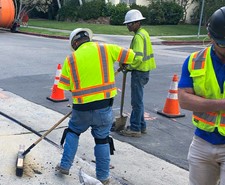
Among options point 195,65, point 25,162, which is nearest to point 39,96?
point 25,162

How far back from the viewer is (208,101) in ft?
8.18

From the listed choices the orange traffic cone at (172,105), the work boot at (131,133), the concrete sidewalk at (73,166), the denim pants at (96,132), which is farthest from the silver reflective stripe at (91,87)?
the orange traffic cone at (172,105)

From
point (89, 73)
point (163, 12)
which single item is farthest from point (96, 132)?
point (163, 12)

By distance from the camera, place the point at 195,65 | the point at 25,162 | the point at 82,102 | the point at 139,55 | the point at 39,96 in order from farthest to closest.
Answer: the point at 39,96
the point at 139,55
the point at 25,162
the point at 82,102
the point at 195,65

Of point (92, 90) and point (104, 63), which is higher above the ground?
point (104, 63)

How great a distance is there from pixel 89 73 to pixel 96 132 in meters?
0.62

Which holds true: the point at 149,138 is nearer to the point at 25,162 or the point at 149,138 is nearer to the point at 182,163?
the point at 182,163

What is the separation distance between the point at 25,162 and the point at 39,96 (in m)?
3.45

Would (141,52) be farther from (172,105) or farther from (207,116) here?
(207,116)

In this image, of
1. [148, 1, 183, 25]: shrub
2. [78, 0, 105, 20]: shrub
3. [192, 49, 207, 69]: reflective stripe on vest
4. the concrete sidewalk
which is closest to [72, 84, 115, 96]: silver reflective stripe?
the concrete sidewalk

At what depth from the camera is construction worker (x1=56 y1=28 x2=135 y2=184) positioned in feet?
13.0

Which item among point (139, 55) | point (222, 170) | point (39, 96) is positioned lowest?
point (39, 96)

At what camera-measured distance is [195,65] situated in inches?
101

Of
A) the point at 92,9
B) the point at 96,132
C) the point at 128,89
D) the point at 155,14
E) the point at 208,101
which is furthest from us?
the point at 92,9
